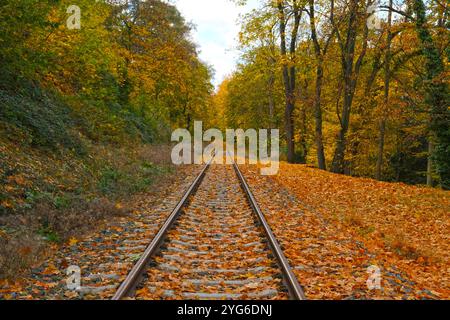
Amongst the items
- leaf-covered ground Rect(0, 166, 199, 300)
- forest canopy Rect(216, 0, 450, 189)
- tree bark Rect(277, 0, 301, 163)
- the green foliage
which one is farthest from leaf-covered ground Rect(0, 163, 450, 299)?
tree bark Rect(277, 0, 301, 163)

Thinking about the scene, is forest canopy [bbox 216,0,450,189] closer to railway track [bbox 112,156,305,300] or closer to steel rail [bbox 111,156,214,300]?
railway track [bbox 112,156,305,300]

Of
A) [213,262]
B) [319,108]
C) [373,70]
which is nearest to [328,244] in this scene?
[213,262]

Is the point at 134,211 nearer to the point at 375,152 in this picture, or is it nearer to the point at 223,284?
the point at 223,284

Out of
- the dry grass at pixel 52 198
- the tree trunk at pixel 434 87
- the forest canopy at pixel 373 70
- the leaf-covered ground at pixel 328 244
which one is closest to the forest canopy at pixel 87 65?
the dry grass at pixel 52 198

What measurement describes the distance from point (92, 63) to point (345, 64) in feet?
38.2

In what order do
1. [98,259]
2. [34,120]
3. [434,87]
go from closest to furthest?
[98,259]
[34,120]
[434,87]

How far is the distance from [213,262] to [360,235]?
397 cm

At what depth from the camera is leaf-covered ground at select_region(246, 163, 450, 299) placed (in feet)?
18.1

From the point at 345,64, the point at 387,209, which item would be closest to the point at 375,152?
the point at 345,64

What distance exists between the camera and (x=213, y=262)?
248 inches

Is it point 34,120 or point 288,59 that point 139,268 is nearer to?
point 34,120

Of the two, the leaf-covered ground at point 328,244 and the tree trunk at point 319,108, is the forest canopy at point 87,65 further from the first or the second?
the tree trunk at point 319,108

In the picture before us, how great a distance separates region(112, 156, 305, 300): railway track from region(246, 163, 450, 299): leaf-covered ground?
1.27ft
